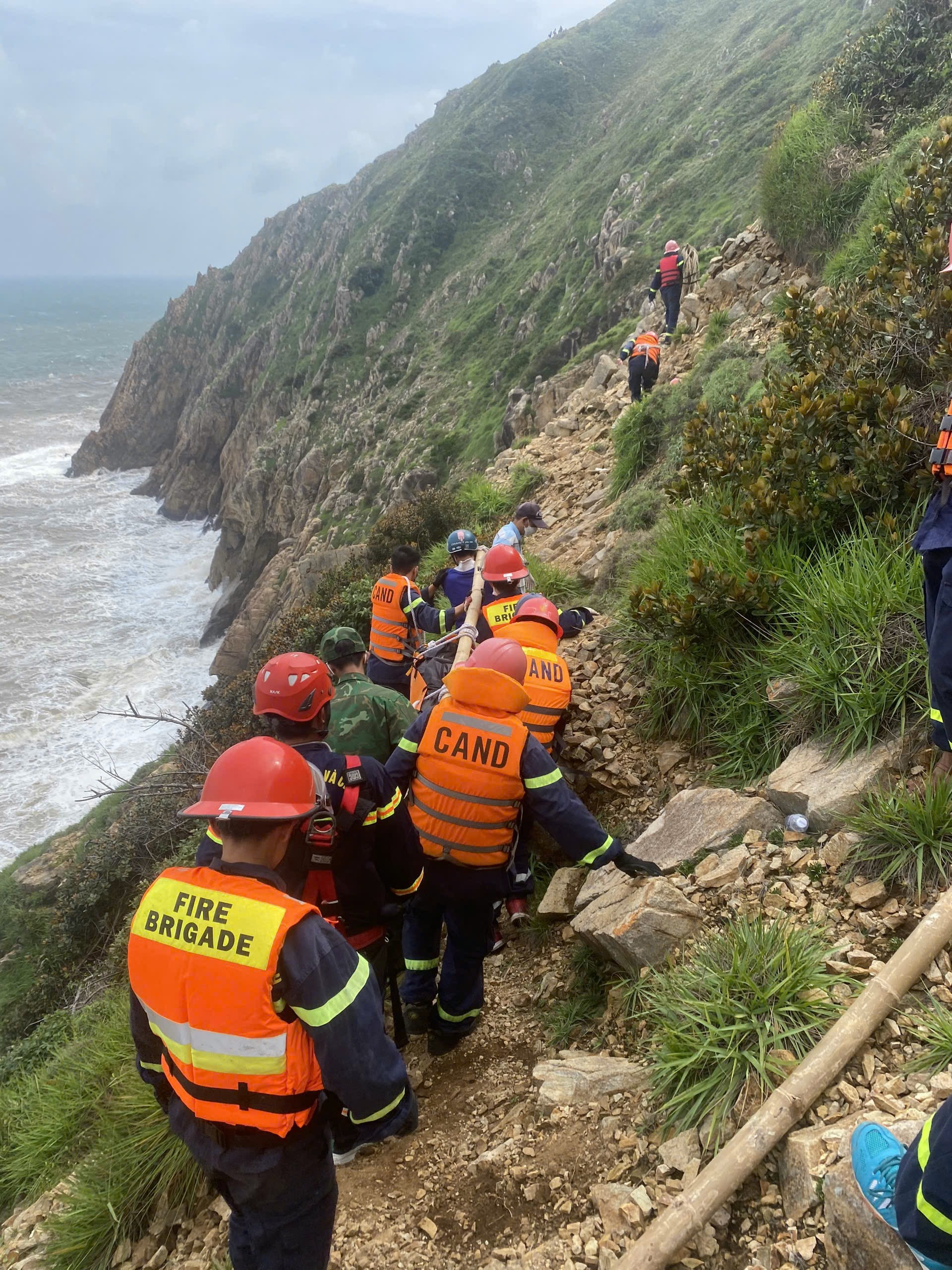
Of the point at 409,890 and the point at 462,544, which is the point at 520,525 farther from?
the point at 409,890

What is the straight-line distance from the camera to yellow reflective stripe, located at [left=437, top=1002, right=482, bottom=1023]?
3.85 meters

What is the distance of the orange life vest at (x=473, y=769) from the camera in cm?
349

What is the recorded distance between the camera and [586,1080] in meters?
3.03

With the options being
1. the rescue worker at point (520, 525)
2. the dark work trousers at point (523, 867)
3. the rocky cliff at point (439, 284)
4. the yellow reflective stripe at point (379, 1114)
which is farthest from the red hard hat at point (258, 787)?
the rocky cliff at point (439, 284)

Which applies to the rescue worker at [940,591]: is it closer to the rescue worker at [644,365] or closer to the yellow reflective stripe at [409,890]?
the yellow reflective stripe at [409,890]

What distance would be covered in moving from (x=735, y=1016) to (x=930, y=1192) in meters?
0.97

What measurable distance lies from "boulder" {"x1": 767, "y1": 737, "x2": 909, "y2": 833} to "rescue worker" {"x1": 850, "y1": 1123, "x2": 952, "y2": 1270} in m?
1.51

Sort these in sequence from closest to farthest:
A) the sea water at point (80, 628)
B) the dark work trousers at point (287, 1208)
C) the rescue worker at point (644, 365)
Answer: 1. the dark work trousers at point (287, 1208)
2. the rescue worker at point (644, 365)
3. the sea water at point (80, 628)

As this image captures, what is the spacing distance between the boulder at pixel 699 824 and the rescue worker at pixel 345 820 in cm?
126

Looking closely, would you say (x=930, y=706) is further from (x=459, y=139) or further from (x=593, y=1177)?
(x=459, y=139)

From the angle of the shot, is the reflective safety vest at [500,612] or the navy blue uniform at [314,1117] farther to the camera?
the reflective safety vest at [500,612]

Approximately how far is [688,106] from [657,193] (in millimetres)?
12731

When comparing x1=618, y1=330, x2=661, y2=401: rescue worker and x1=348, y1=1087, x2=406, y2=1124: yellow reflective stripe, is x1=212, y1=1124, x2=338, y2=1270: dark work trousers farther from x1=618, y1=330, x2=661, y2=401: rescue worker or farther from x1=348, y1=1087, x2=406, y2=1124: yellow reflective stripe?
x1=618, y1=330, x2=661, y2=401: rescue worker

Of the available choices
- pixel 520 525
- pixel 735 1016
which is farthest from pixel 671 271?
pixel 735 1016
